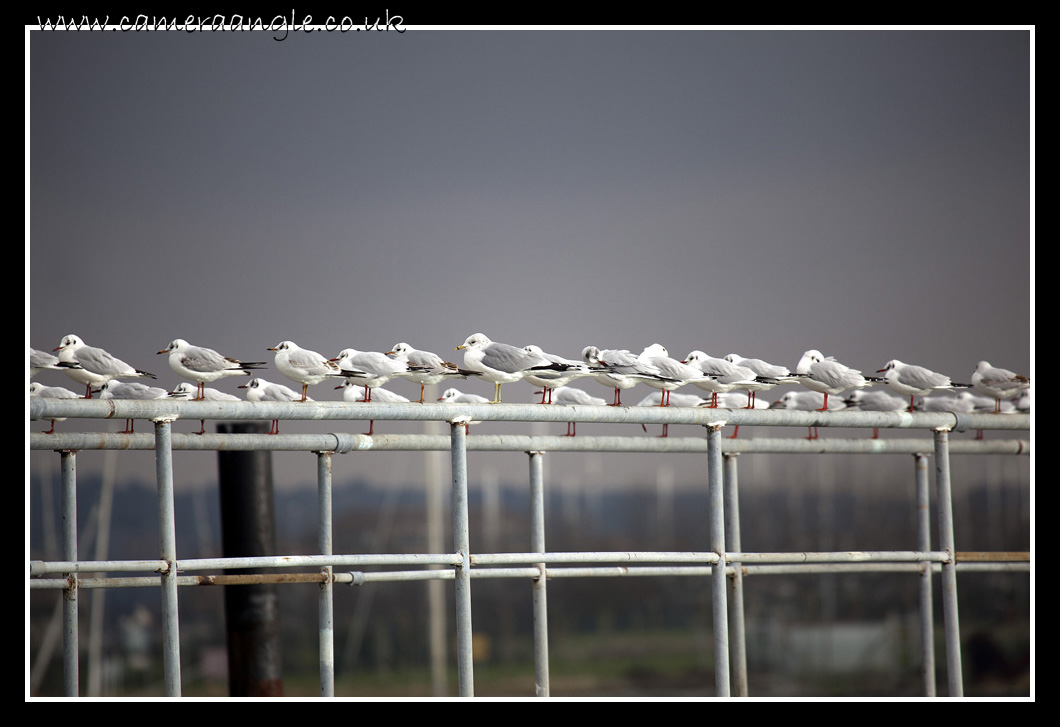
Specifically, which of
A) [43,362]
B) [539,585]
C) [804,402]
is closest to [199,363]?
[43,362]

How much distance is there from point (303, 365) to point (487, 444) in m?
2.38

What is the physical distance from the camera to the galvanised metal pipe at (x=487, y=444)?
859 centimetres

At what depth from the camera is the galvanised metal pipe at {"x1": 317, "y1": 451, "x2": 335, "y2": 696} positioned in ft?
27.8

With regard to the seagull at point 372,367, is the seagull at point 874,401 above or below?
below

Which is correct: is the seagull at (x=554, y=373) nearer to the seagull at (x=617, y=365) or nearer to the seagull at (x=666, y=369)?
the seagull at (x=617, y=365)

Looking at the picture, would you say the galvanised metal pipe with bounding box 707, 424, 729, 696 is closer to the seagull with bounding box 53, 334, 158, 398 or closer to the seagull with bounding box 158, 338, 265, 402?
the seagull with bounding box 158, 338, 265, 402

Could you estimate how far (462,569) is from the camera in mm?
7980

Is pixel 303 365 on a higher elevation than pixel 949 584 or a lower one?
higher

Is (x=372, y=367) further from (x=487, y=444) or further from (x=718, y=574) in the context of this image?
(x=718, y=574)

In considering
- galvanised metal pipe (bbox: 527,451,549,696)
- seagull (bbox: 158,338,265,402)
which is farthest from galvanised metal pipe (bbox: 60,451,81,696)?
galvanised metal pipe (bbox: 527,451,549,696)

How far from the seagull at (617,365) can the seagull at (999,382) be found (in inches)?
165

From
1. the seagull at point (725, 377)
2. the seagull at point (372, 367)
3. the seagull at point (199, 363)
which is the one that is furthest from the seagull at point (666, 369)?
the seagull at point (199, 363)

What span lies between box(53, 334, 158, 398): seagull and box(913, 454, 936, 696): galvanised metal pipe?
23.4ft

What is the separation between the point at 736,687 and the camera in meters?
11.4
